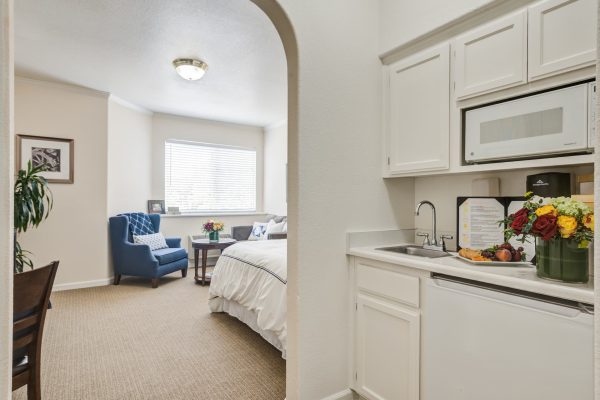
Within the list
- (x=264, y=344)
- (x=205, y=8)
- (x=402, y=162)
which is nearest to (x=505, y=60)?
(x=402, y=162)

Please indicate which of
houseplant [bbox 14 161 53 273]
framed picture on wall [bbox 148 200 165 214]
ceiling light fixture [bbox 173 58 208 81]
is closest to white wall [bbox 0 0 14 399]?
houseplant [bbox 14 161 53 273]

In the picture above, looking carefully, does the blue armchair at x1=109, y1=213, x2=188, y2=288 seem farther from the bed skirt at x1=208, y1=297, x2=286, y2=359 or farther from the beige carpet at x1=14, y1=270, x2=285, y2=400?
the bed skirt at x1=208, y1=297, x2=286, y2=359

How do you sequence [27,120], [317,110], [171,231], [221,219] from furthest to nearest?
[221,219], [171,231], [27,120], [317,110]

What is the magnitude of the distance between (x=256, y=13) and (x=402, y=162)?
174 centimetres

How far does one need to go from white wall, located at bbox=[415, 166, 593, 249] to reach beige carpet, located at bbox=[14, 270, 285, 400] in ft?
5.00

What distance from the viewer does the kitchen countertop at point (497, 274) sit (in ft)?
3.71

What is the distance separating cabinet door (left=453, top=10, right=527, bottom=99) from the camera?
155 centimetres

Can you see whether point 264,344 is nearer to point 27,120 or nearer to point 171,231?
point 171,231

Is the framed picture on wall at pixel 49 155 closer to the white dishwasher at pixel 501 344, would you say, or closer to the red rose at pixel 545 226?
the white dishwasher at pixel 501 344

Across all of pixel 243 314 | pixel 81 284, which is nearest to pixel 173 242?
pixel 81 284

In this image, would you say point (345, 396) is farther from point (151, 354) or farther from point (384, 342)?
point (151, 354)

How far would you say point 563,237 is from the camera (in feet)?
3.97

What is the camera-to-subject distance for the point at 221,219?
247 inches

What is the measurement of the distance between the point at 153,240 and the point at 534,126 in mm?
4809
